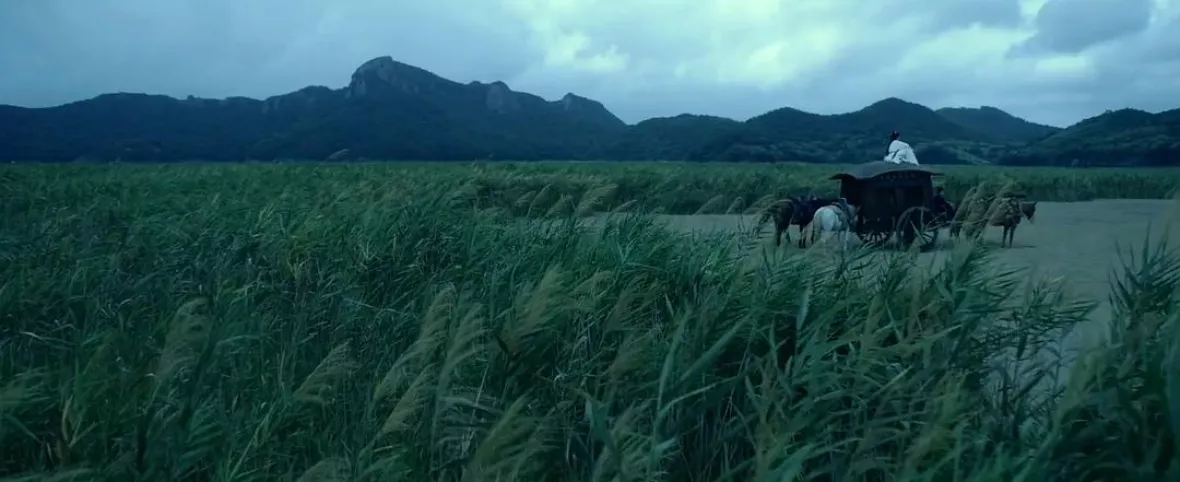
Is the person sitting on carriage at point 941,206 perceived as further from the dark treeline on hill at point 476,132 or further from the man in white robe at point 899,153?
the dark treeline on hill at point 476,132

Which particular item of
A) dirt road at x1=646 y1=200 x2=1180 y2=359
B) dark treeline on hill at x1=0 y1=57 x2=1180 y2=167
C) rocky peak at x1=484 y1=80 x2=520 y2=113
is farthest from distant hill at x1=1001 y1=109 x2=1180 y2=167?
rocky peak at x1=484 y1=80 x2=520 y2=113

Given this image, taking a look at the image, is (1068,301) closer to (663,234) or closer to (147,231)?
(663,234)

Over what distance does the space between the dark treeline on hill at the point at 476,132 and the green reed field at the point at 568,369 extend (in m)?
31.2

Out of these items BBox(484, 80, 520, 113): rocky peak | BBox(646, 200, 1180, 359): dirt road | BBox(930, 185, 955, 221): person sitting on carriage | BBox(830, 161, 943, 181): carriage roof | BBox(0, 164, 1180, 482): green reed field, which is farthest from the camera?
BBox(484, 80, 520, 113): rocky peak

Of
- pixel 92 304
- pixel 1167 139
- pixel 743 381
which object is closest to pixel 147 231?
pixel 92 304

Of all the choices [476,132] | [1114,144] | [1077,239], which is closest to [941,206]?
[1077,239]

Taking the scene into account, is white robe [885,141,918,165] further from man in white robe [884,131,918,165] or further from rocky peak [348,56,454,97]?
rocky peak [348,56,454,97]

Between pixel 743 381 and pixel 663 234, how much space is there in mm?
2355

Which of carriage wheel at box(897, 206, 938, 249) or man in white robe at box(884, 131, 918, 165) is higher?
man in white robe at box(884, 131, 918, 165)

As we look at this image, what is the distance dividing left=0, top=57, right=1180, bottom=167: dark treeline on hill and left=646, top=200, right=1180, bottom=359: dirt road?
15.6 meters

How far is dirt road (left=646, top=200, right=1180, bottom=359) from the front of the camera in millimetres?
4940

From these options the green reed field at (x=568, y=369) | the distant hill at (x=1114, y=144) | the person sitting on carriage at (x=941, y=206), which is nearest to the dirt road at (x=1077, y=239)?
the green reed field at (x=568, y=369)

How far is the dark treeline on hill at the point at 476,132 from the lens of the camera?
154 ft

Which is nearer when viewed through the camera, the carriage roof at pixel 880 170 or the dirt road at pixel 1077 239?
the dirt road at pixel 1077 239
